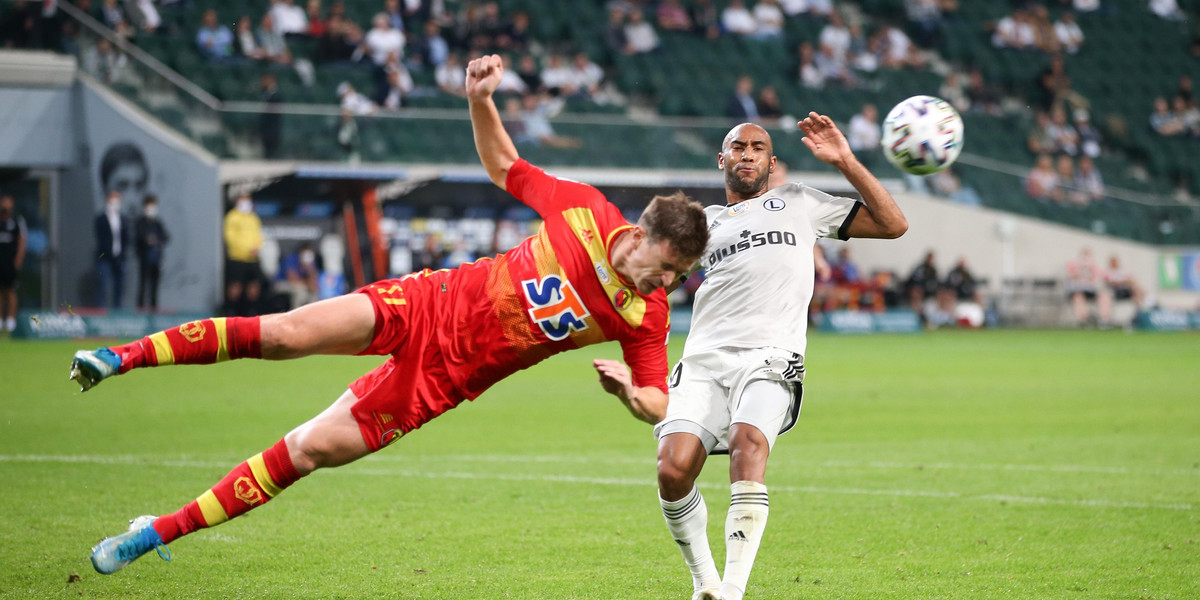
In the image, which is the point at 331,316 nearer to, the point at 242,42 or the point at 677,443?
the point at 677,443

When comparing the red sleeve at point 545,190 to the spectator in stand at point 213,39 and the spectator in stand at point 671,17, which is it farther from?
the spectator in stand at point 671,17

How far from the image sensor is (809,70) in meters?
31.6

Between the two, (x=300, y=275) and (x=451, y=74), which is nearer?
(x=300, y=275)

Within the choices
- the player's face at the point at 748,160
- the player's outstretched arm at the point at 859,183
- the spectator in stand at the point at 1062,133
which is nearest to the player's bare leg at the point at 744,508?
the player's outstretched arm at the point at 859,183

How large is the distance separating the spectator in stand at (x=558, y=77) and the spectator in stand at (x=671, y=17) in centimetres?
392

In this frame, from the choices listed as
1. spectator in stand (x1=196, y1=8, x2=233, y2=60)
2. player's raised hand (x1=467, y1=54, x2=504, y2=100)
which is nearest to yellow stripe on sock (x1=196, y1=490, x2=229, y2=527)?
player's raised hand (x1=467, y1=54, x2=504, y2=100)

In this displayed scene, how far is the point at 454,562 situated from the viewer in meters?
6.55

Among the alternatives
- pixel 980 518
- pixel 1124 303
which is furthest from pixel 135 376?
pixel 1124 303

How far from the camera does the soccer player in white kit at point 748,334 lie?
5641 mm

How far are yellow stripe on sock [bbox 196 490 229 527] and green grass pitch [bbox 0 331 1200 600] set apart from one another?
1.82 ft

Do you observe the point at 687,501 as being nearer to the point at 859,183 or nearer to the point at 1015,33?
the point at 859,183

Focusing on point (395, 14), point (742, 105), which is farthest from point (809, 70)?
point (395, 14)

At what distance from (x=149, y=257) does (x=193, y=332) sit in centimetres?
1857

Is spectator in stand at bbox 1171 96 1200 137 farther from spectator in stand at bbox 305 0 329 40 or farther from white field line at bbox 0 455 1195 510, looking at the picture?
white field line at bbox 0 455 1195 510
